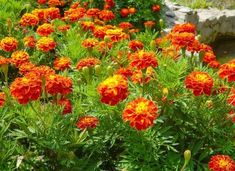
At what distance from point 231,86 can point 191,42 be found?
0.38 m

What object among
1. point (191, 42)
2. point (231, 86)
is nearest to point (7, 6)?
point (191, 42)

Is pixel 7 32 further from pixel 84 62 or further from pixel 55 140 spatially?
pixel 55 140

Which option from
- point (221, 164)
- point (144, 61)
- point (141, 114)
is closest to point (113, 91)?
point (141, 114)

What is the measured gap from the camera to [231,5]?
863 centimetres

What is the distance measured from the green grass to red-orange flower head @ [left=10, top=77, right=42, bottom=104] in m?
5.99

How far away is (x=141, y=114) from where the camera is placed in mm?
2146

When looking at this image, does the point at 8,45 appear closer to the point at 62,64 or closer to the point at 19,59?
the point at 19,59

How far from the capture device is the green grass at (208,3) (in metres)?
8.00

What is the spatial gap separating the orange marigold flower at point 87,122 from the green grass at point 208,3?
18.8 ft

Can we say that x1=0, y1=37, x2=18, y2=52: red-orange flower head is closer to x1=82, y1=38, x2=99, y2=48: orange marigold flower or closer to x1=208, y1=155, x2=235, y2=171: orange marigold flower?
x1=82, y1=38, x2=99, y2=48: orange marigold flower

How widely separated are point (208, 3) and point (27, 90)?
21.6ft

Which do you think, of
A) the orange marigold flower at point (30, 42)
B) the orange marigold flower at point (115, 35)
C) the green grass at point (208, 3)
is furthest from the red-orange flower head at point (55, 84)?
the green grass at point (208, 3)

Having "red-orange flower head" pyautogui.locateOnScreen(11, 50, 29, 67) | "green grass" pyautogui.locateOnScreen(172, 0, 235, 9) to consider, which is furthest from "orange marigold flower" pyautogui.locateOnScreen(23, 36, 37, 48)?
"green grass" pyautogui.locateOnScreen(172, 0, 235, 9)

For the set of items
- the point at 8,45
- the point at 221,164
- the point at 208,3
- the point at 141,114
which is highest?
the point at 141,114
